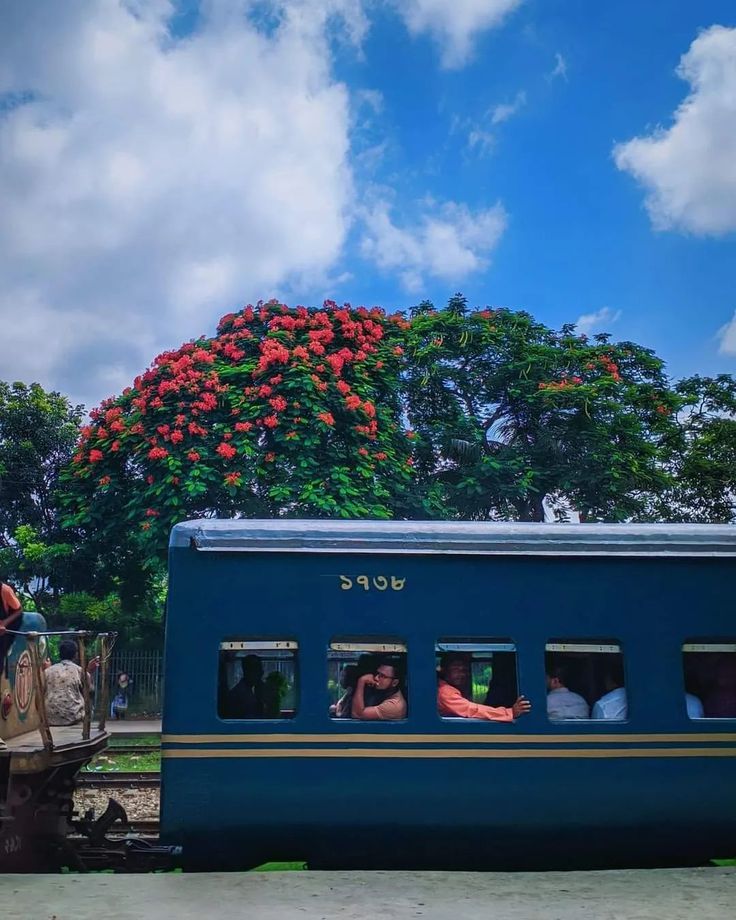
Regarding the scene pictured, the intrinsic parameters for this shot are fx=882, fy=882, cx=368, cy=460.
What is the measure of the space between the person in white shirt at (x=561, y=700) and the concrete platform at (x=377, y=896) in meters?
1.15

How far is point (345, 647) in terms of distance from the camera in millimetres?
7039

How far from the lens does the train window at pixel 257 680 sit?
694 cm

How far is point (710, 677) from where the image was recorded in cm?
730

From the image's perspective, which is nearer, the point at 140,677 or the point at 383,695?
the point at 383,695

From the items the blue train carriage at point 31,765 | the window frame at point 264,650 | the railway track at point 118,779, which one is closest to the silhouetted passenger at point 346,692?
the window frame at point 264,650

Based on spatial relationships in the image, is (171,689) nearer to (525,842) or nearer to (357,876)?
(357,876)

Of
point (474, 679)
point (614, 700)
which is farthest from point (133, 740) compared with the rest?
point (614, 700)

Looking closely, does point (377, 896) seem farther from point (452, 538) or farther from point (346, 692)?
point (452, 538)

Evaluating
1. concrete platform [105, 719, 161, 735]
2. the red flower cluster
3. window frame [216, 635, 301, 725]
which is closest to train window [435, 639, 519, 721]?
window frame [216, 635, 301, 725]

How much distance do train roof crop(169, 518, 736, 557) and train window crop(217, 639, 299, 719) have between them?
2.53 feet

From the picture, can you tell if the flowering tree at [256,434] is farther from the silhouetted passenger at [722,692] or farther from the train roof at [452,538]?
the silhouetted passenger at [722,692]

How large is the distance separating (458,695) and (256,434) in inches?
449

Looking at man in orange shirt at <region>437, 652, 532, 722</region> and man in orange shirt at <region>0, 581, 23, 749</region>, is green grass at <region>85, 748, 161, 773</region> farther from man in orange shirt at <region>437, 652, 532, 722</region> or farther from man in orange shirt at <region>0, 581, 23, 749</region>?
man in orange shirt at <region>437, 652, 532, 722</region>

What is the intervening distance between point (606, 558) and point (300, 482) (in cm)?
1061
